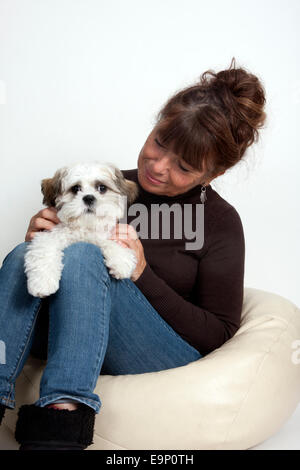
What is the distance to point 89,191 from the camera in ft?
6.76

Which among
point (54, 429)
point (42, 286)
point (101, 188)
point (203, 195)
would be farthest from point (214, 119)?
point (54, 429)

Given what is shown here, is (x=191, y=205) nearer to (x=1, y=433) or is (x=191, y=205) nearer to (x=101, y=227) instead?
(x=101, y=227)

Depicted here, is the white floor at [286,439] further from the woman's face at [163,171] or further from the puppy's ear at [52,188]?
the puppy's ear at [52,188]

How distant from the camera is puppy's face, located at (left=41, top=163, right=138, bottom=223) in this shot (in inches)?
78.8

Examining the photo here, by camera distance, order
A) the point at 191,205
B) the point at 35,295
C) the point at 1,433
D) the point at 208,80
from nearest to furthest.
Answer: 1. the point at 35,295
2. the point at 1,433
3. the point at 208,80
4. the point at 191,205

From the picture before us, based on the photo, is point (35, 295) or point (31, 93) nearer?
point (35, 295)

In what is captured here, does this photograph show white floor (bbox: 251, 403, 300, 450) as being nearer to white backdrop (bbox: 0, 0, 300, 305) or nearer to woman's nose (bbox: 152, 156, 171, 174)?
woman's nose (bbox: 152, 156, 171, 174)

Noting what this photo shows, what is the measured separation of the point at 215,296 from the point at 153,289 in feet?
1.04

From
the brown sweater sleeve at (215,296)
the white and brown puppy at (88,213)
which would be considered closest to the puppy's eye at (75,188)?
the white and brown puppy at (88,213)

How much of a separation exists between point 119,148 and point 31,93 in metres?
0.60

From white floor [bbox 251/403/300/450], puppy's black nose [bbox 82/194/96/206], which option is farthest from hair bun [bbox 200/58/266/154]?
white floor [bbox 251/403/300/450]

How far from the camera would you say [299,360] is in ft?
7.15

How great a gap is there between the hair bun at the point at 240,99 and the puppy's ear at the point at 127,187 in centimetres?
48
